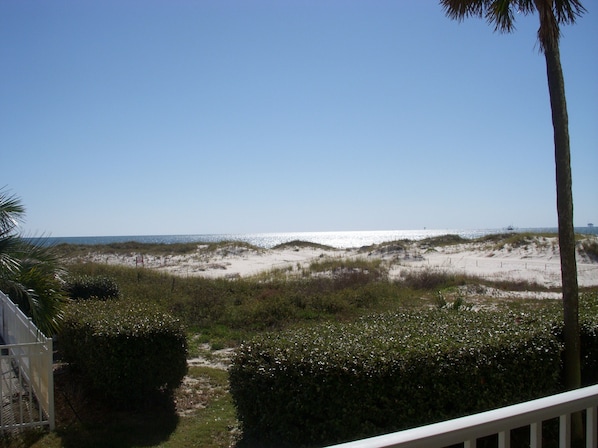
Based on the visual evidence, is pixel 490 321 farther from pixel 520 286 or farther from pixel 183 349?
pixel 520 286

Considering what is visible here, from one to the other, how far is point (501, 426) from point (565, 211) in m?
4.55

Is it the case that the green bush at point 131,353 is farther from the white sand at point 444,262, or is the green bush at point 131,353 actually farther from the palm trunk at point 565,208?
the white sand at point 444,262

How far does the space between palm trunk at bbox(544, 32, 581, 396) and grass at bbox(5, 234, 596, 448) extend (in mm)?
4149

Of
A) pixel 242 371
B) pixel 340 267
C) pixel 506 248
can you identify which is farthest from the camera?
pixel 506 248

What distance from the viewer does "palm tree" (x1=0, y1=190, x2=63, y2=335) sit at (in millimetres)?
6883

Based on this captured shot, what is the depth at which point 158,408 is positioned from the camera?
721 cm

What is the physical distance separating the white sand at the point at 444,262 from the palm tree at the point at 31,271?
16482mm

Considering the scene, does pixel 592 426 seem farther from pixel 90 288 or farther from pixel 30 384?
pixel 90 288

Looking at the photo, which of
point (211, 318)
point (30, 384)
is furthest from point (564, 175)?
point (211, 318)

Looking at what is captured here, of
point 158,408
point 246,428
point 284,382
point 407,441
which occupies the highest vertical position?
point 407,441

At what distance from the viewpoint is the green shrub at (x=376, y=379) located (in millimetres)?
4441

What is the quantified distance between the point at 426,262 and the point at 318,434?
94.3 ft

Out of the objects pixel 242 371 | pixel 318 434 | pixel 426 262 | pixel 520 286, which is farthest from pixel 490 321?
pixel 426 262

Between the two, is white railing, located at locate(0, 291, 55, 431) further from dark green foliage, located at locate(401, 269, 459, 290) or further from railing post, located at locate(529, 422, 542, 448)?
dark green foliage, located at locate(401, 269, 459, 290)
